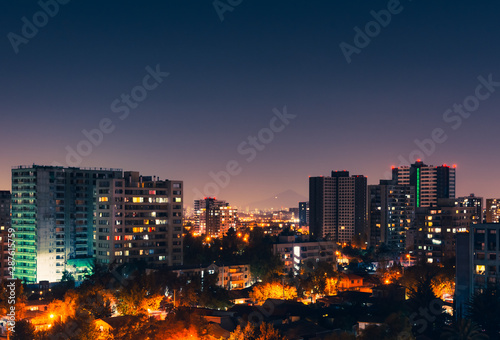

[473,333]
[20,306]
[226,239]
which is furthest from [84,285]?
[226,239]

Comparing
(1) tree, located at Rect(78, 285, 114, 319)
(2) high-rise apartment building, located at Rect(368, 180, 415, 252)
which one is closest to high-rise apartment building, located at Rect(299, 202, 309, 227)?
(2) high-rise apartment building, located at Rect(368, 180, 415, 252)

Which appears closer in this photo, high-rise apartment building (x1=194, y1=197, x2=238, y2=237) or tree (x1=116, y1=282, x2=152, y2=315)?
tree (x1=116, y1=282, x2=152, y2=315)

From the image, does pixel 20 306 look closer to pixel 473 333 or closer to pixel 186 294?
pixel 186 294

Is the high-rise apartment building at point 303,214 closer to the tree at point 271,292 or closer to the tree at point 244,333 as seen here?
the tree at point 271,292

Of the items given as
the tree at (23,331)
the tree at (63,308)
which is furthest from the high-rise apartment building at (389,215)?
the tree at (23,331)

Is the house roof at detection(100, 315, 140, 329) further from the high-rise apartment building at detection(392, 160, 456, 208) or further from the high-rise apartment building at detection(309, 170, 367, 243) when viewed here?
the high-rise apartment building at detection(392, 160, 456, 208)

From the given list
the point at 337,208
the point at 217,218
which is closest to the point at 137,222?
the point at 337,208
